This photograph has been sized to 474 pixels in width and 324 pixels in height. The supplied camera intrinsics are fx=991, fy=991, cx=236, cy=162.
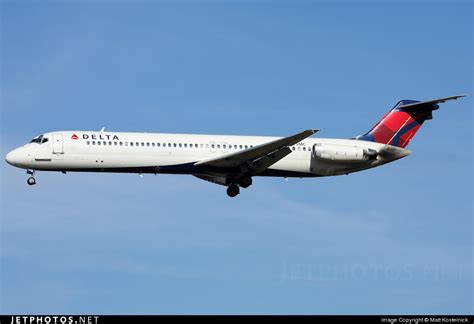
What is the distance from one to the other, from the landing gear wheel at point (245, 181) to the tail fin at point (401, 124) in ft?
20.8

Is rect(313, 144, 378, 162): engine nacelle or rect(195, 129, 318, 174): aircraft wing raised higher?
rect(313, 144, 378, 162): engine nacelle

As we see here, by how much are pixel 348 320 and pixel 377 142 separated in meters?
19.6

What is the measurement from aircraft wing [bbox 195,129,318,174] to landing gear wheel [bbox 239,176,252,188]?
39cm

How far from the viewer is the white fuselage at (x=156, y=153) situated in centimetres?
4300

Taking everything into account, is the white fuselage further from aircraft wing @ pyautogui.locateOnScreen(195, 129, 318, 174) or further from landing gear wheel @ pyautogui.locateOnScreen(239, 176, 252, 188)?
landing gear wheel @ pyautogui.locateOnScreen(239, 176, 252, 188)

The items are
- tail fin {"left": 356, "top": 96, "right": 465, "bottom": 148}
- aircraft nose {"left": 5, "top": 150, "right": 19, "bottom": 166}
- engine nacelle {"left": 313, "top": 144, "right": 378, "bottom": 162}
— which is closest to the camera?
aircraft nose {"left": 5, "top": 150, "right": 19, "bottom": 166}

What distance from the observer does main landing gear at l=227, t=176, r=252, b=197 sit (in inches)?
1763

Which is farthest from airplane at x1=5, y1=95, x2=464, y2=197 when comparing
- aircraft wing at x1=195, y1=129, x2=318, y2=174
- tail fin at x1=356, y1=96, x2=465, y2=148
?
tail fin at x1=356, y1=96, x2=465, y2=148

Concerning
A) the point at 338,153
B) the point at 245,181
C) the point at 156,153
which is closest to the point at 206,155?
the point at 245,181

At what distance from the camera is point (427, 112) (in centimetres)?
4812

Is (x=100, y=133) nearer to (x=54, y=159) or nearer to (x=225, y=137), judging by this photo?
(x=54, y=159)

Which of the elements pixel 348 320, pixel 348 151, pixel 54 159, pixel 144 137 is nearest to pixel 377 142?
pixel 348 151

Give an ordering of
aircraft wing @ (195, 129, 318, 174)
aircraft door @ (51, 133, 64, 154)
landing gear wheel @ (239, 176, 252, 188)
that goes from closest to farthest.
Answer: aircraft wing @ (195, 129, 318, 174) < aircraft door @ (51, 133, 64, 154) < landing gear wheel @ (239, 176, 252, 188)

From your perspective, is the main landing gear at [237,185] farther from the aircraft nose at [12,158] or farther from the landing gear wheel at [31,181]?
the aircraft nose at [12,158]
